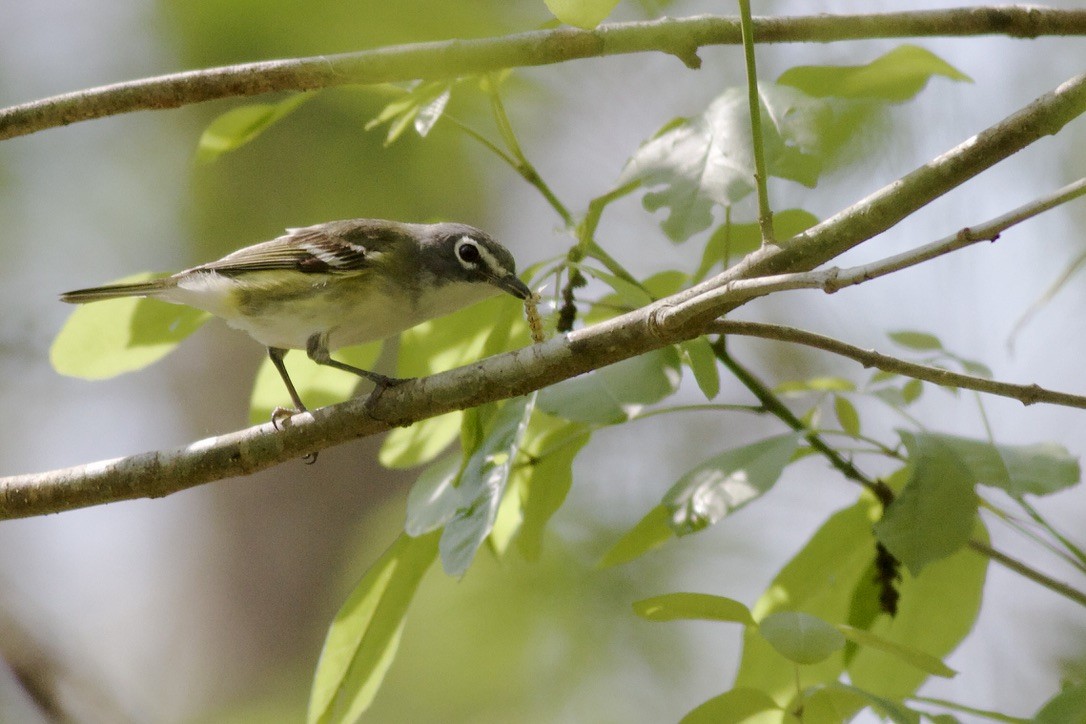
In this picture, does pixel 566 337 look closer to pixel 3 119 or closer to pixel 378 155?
pixel 3 119

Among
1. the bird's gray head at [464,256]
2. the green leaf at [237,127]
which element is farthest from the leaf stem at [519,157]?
the bird's gray head at [464,256]

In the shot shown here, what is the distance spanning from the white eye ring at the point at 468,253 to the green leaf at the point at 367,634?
145 cm

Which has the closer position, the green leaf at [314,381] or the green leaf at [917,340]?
the green leaf at [917,340]

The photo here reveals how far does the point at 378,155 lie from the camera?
6.05 m

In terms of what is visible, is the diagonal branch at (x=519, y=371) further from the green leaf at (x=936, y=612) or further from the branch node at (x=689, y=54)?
the green leaf at (x=936, y=612)

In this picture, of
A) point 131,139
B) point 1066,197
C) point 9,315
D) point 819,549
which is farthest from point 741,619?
point 131,139

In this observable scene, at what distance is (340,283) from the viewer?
3.54 meters

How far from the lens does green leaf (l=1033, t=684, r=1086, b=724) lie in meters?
1.77

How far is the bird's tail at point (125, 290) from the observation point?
291 cm

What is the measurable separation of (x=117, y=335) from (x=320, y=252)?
1043 mm

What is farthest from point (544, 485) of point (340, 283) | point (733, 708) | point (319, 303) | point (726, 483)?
point (340, 283)

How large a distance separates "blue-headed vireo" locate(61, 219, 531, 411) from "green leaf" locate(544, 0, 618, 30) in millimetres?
1246

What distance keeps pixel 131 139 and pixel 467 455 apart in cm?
677

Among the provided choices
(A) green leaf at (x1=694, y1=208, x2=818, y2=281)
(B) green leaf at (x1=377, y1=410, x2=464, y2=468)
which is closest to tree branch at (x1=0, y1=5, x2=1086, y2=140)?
(A) green leaf at (x1=694, y1=208, x2=818, y2=281)
